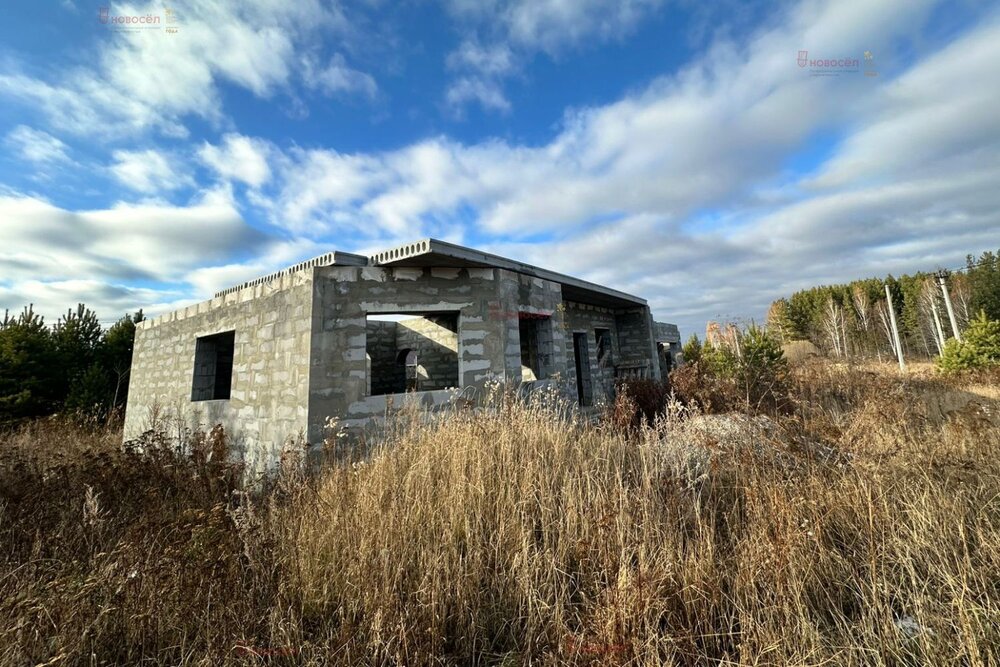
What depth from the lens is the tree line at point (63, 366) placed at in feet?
37.1

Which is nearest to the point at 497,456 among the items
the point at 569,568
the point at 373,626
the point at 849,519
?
the point at 569,568

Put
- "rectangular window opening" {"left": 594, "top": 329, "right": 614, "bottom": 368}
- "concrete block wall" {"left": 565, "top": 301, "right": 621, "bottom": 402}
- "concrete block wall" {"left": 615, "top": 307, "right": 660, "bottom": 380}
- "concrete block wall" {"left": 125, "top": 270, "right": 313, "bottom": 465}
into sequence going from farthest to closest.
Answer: "rectangular window opening" {"left": 594, "top": 329, "right": 614, "bottom": 368}, "concrete block wall" {"left": 615, "top": 307, "right": 660, "bottom": 380}, "concrete block wall" {"left": 565, "top": 301, "right": 621, "bottom": 402}, "concrete block wall" {"left": 125, "top": 270, "right": 313, "bottom": 465}

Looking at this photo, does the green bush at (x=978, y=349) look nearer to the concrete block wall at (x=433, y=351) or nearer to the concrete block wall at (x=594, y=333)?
the concrete block wall at (x=594, y=333)

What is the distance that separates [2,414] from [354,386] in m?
13.2

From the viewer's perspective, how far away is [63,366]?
12438 mm

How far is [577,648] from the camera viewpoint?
4.89ft

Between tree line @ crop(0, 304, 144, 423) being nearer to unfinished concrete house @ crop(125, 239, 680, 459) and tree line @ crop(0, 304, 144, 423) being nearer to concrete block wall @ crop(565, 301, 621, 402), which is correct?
unfinished concrete house @ crop(125, 239, 680, 459)

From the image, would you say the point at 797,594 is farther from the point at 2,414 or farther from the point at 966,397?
the point at 2,414

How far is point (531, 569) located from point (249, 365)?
607 centimetres

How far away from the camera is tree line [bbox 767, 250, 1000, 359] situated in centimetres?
2309

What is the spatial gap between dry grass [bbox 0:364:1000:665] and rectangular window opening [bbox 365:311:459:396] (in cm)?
785

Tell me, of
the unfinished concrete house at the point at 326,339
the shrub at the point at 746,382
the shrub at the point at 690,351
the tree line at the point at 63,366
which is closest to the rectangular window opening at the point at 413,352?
the unfinished concrete house at the point at 326,339

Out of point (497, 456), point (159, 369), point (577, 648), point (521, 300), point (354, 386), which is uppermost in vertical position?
point (521, 300)

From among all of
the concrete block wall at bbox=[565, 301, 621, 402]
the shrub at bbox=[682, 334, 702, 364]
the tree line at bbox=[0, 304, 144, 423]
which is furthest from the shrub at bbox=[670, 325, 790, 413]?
the tree line at bbox=[0, 304, 144, 423]
